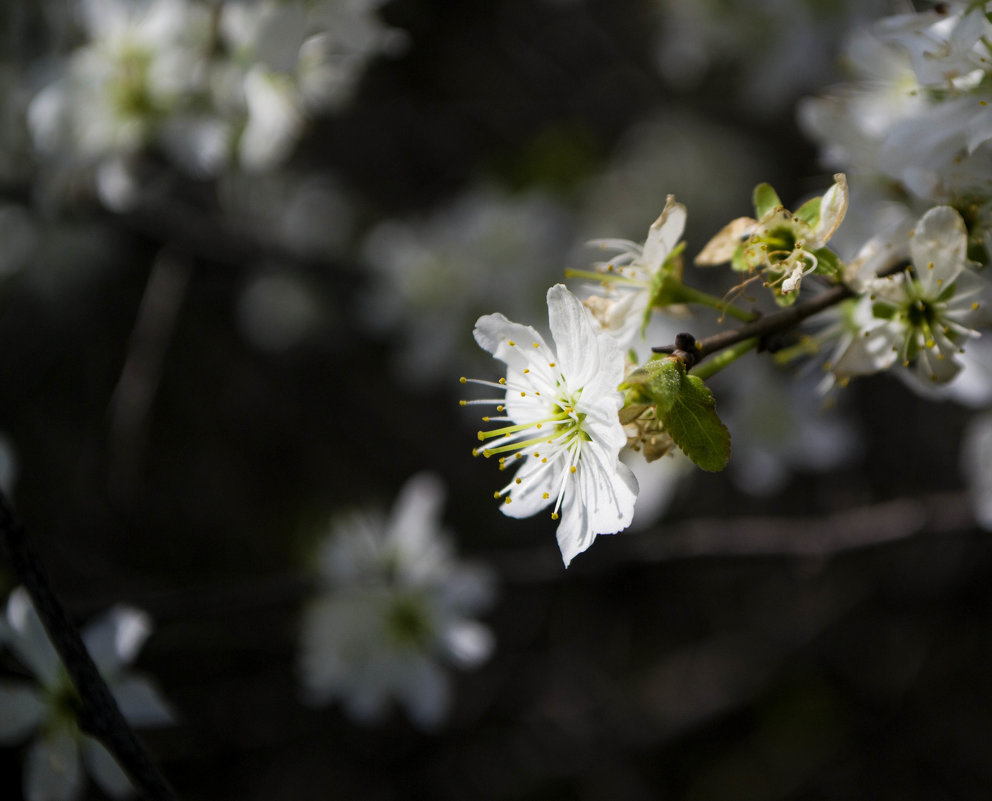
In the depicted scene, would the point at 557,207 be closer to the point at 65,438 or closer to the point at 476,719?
the point at 476,719

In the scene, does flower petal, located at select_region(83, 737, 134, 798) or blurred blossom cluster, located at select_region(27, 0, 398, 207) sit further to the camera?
blurred blossom cluster, located at select_region(27, 0, 398, 207)

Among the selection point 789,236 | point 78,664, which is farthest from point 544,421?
point 78,664

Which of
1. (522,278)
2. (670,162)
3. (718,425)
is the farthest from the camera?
(670,162)

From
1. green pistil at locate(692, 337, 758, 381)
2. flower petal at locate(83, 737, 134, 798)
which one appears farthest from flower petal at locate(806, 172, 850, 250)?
flower petal at locate(83, 737, 134, 798)

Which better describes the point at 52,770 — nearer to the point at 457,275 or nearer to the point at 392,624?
the point at 392,624

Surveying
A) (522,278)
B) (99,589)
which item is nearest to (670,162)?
(522,278)

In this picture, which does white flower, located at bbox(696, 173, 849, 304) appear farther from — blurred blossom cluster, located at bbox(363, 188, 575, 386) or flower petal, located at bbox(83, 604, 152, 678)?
blurred blossom cluster, located at bbox(363, 188, 575, 386)
